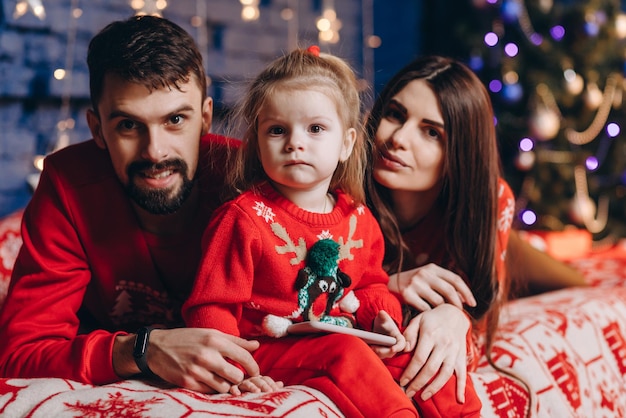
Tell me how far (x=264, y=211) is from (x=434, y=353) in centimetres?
47

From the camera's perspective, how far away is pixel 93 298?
1818 mm

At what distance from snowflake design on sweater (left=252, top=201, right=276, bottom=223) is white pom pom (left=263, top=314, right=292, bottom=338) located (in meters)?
0.20

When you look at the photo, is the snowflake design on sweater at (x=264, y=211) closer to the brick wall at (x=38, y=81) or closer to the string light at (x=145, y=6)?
the brick wall at (x=38, y=81)

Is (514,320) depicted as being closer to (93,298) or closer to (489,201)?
(489,201)

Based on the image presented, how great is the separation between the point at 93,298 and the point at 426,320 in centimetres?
87

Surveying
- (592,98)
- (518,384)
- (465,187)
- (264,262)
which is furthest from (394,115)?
(592,98)

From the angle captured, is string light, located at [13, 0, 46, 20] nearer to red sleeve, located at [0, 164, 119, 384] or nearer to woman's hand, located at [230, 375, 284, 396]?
red sleeve, located at [0, 164, 119, 384]

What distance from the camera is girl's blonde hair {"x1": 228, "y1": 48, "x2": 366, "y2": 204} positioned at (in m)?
1.46

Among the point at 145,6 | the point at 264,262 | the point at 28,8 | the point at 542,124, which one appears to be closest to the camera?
the point at 264,262

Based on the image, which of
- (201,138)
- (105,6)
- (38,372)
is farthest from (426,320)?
(105,6)

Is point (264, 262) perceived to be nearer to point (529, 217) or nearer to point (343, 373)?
point (343, 373)

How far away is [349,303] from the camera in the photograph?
61.3 inches

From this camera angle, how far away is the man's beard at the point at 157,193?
1.58 meters

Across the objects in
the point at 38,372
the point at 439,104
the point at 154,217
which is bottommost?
the point at 38,372
